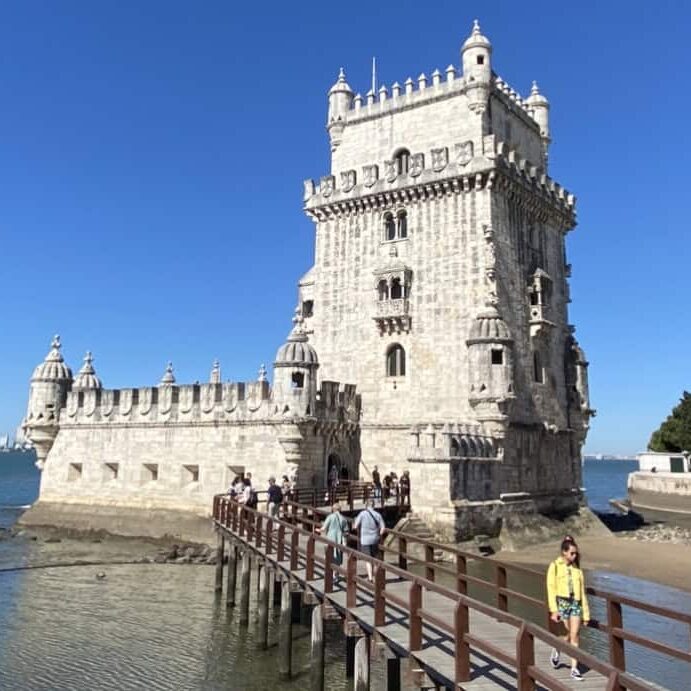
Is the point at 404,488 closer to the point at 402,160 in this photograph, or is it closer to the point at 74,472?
the point at 402,160

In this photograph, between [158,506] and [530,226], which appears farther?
[530,226]

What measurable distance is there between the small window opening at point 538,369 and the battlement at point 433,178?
7847 millimetres

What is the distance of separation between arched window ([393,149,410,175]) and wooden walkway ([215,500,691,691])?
21483 mm

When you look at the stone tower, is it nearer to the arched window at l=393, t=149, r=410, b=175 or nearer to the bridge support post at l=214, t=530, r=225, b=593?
the arched window at l=393, t=149, r=410, b=175

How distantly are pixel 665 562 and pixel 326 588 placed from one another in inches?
737

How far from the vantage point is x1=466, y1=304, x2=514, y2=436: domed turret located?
2798 cm

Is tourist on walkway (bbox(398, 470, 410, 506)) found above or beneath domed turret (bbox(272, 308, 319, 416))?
beneath

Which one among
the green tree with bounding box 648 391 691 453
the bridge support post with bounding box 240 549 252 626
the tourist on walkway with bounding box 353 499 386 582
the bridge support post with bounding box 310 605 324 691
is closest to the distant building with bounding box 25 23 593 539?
the bridge support post with bounding box 240 549 252 626

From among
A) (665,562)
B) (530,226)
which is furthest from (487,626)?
(530,226)

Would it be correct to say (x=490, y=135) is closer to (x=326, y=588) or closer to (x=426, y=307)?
(x=426, y=307)

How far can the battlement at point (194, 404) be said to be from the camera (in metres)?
29.1

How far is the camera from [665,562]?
1035 inches

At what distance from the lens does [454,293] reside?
30.2 meters

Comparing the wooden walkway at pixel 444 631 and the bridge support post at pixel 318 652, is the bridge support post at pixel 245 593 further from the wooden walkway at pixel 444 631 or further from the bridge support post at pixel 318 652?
the bridge support post at pixel 318 652
